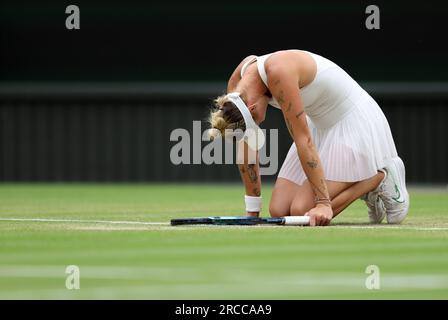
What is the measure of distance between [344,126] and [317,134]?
35cm

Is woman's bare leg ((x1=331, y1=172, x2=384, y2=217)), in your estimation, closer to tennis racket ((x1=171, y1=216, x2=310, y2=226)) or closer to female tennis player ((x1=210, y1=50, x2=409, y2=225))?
female tennis player ((x1=210, y1=50, x2=409, y2=225))

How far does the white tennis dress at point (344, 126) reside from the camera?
1040 centimetres

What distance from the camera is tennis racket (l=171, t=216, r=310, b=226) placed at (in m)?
10.0

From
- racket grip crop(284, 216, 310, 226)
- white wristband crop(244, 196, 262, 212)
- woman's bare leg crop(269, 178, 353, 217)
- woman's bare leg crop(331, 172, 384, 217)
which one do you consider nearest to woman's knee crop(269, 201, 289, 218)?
woman's bare leg crop(269, 178, 353, 217)

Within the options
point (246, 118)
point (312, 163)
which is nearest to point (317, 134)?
point (312, 163)

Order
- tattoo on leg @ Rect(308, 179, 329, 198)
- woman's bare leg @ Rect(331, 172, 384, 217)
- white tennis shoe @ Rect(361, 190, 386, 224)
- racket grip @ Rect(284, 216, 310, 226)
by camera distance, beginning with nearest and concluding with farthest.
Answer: tattoo on leg @ Rect(308, 179, 329, 198)
racket grip @ Rect(284, 216, 310, 226)
woman's bare leg @ Rect(331, 172, 384, 217)
white tennis shoe @ Rect(361, 190, 386, 224)

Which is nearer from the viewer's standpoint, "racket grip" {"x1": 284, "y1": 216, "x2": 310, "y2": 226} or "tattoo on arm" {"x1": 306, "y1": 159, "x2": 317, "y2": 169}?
"tattoo on arm" {"x1": 306, "y1": 159, "x2": 317, "y2": 169}

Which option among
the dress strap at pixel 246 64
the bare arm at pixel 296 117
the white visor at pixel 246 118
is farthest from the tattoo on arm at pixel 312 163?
the dress strap at pixel 246 64

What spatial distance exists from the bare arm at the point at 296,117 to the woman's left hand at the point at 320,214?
0.04ft

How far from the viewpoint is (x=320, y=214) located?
32.6ft

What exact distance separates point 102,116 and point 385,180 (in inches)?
543
